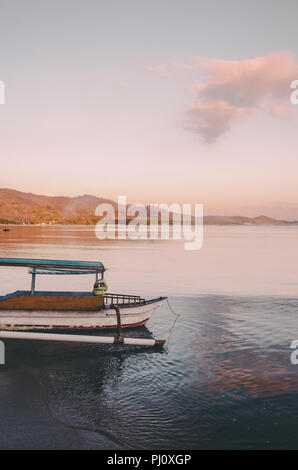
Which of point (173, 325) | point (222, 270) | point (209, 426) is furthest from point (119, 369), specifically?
point (222, 270)

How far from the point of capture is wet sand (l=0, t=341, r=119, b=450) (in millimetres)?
11680

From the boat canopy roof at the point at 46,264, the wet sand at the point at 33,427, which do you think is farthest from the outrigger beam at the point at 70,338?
the boat canopy roof at the point at 46,264

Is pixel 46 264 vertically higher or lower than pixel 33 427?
higher

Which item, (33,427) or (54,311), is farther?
(54,311)

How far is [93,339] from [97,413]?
657 cm

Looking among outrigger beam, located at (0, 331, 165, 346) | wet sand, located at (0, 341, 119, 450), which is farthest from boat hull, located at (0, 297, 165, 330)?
wet sand, located at (0, 341, 119, 450)

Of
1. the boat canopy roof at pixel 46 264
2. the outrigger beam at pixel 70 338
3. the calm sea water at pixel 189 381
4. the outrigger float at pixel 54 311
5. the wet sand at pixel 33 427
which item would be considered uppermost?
the boat canopy roof at pixel 46 264

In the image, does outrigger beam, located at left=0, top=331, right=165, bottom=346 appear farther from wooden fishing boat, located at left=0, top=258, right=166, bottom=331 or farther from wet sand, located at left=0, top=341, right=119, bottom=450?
wet sand, located at left=0, top=341, right=119, bottom=450

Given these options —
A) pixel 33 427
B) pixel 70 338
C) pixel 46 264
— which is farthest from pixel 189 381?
pixel 46 264

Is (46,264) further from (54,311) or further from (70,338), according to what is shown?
(70,338)

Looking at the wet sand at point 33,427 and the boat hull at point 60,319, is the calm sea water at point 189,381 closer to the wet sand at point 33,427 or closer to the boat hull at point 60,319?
the wet sand at point 33,427

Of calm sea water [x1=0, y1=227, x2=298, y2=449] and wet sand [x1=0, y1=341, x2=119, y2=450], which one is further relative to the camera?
calm sea water [x1=0, y1=227, x2=298, y2=449]

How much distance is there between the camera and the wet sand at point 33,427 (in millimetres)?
11680

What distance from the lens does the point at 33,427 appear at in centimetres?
1262
